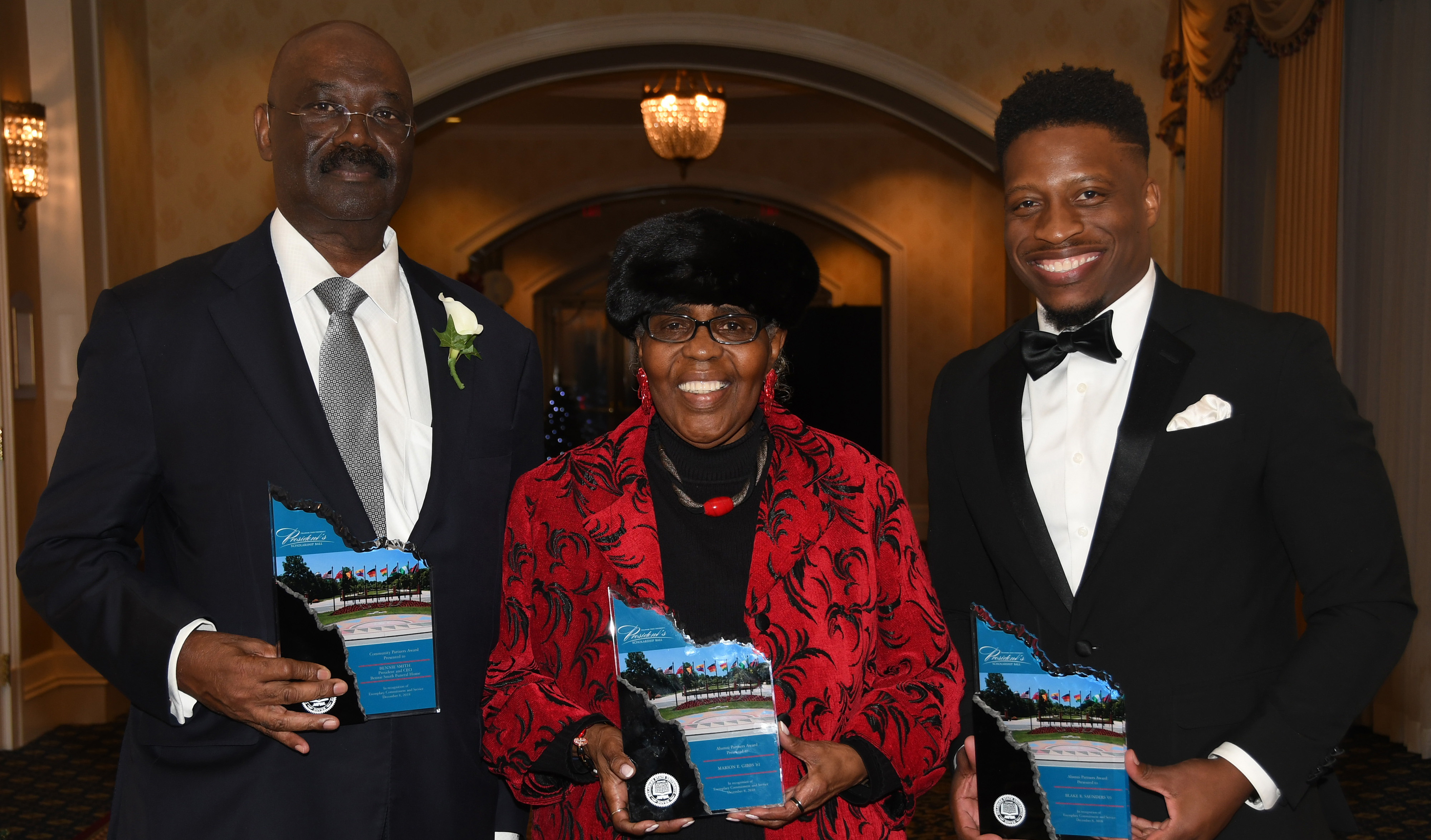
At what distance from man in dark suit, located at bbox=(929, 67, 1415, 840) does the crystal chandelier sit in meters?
6.77

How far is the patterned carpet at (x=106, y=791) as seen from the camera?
4070mm

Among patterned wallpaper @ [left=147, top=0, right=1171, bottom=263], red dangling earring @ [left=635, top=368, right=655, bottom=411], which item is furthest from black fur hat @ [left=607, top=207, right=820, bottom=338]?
patterned wallpaper @ [left=147, top=0, right=1171, bottom=263]

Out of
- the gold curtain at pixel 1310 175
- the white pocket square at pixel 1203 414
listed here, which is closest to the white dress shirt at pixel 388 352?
the white pocket square at pixel 1203 414

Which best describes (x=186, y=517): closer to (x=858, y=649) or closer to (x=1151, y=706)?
(x=858, y=649)

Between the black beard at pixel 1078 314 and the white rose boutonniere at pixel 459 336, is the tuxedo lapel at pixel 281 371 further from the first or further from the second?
the black beard at pixel 1078 314

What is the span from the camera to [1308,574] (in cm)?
151

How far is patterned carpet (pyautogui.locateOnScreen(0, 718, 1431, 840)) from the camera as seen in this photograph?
160 inches

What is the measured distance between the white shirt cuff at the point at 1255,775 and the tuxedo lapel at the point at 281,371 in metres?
1.26

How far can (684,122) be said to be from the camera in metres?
8.26

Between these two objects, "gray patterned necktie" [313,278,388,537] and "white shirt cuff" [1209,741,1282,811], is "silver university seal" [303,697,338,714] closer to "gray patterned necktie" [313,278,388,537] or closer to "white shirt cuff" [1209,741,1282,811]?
"gray patterned necktie" [313,278,388,537]

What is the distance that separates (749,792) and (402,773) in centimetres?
61

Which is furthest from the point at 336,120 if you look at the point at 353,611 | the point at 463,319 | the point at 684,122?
the point at 684,122

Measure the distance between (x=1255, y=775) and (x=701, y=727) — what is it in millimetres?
742

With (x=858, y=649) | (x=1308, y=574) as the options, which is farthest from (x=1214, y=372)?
(x=858, y=649)
